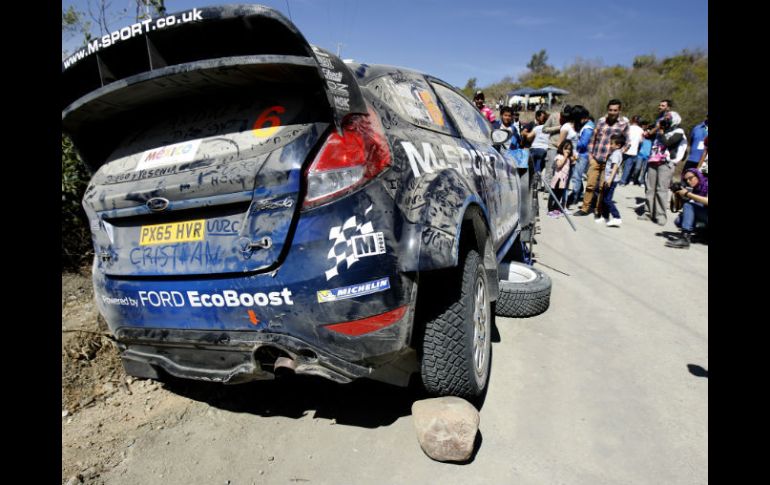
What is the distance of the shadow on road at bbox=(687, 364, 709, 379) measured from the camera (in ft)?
9.64

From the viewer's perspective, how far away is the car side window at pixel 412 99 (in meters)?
2.31

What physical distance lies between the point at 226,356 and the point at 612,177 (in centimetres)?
792

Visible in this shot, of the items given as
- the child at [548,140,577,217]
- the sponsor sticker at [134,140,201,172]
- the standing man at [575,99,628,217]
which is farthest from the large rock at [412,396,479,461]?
the child at [548,140,577,217]

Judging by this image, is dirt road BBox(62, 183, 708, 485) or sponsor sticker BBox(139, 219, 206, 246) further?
dirt road BBox(62, 183, 708, 485)

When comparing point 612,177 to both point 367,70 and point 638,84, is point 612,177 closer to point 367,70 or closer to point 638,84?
point 367,70

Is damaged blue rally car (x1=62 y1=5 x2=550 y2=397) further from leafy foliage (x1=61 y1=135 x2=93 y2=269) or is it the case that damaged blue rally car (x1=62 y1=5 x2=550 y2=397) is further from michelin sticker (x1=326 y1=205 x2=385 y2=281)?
leafy foliage (x1=61 y1=135 x2=93 y2=269)

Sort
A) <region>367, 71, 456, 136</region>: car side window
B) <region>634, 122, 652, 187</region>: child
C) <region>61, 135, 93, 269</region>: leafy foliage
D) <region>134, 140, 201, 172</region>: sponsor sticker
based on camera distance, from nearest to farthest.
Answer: <region>134, 140, 201, 172</region>: sponsor sticker → <region>367, 71, 456, 136</region>: car side window → <region>61, 135, 93, 269</region>: leafy foliage → <region>634, 122, 652, 187</region>: child

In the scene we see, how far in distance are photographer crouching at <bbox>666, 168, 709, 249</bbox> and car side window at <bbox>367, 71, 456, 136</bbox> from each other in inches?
202

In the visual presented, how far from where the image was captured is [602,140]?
8141mm

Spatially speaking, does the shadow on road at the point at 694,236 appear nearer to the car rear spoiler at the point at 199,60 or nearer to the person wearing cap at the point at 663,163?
the person wearing cap at the point at 663,163

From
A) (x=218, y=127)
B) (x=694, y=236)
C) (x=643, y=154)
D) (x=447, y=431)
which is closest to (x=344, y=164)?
(x=218, y=127)
